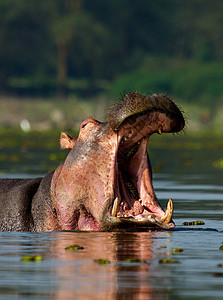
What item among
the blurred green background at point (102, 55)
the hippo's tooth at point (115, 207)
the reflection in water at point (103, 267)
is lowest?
the reflection in water at point (103, 267)

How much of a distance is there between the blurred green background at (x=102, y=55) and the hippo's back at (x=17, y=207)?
44742 millimetres

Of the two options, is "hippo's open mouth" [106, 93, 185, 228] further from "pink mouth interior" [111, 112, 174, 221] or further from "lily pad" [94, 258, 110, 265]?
"lily pad" [94, 258, 110, 265]

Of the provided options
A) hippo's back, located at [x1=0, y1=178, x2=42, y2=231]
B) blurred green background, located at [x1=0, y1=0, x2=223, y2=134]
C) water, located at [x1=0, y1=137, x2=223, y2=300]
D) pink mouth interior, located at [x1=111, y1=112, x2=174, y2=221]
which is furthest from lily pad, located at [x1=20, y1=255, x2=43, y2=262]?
blurred green background, located at [x1=0, y1=0, x2=223, y2=134]

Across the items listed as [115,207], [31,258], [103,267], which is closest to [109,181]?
[115,207]

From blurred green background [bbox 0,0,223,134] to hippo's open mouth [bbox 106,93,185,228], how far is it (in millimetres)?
45159

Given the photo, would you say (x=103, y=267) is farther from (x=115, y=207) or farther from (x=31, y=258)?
(x=115, y=207)

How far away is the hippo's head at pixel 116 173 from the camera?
27.0 ft

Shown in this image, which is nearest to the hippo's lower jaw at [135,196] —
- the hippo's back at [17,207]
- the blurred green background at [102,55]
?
the hippo's back at [17,207]

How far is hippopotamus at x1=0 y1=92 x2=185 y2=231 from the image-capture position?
27.0ft

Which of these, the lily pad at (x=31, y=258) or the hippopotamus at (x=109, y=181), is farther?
the hippopotamus at (x=109, y=181)

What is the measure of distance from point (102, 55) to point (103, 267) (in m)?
58.7

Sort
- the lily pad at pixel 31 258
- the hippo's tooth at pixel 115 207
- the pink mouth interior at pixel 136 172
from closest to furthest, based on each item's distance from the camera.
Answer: the lily pad at pixel 31 258 < the hippo's tooth at pixel 115 207 < the pink mouth interior at pixel 136 172

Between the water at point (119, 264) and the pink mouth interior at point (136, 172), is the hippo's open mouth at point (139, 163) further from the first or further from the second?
the water at point (119, 264)

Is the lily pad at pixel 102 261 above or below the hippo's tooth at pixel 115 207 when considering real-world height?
below
